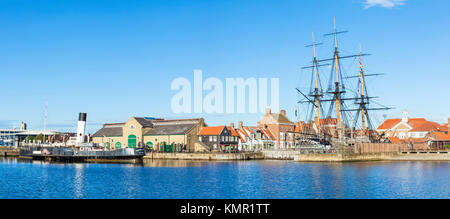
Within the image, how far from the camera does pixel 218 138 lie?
97.9 m

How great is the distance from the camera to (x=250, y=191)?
37500mm

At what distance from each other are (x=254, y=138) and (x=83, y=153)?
39268 mm

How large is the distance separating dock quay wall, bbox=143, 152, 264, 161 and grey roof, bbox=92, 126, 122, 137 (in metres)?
20.7

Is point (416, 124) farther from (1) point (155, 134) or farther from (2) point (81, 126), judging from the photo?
(2) point (81, 126)

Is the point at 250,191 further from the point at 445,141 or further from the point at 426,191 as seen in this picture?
the point at 445,141

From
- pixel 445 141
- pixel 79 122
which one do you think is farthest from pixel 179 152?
pixel 445 141

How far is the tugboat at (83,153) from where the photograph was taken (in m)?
84.1

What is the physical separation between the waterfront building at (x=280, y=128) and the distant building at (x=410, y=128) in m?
23.7

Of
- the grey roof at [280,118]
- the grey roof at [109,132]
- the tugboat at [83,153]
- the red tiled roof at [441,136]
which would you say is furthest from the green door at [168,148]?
the red tiled roof at [441,136]

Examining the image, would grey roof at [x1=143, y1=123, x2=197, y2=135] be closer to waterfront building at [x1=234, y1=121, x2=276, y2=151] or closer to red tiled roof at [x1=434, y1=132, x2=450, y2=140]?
waterfront building at [x1=234, y1=121, x2=276, y2=151]

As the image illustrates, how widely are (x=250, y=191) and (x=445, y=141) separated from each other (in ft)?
256

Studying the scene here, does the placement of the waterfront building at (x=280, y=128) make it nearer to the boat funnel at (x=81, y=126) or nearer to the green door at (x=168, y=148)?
the green door at (x=168, y=148)

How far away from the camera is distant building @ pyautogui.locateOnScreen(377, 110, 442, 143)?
113125 mm
